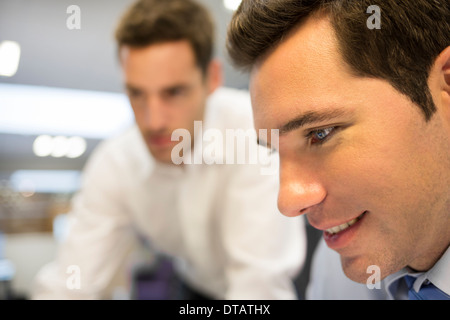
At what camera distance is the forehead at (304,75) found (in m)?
0.58

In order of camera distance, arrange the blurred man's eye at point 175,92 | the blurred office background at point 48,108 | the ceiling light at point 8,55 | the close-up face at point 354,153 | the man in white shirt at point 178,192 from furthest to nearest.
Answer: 1. the blurred office background at point 48,108
2. the ceiling light at point 8,55
3. the blurred man's eye at point 175,92
4. the man in white shirt at point 178,192
5. the close-up face at point 354,153

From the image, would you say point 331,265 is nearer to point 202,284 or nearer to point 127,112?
point 202,284

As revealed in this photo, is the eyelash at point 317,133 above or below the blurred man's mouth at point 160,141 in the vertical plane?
below

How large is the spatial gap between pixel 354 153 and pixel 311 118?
8 cm

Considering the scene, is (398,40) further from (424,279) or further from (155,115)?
(155,115)

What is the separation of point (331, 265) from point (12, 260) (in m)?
3.73

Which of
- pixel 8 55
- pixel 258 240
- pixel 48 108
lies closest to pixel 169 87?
pixel 258 240

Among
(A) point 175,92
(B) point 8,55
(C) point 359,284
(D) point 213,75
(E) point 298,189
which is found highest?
(B) point 8,55

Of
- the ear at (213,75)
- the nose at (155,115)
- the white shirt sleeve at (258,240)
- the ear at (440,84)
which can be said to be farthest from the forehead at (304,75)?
the ear at (213,75)

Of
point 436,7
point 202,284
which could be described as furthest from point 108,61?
point 436,7

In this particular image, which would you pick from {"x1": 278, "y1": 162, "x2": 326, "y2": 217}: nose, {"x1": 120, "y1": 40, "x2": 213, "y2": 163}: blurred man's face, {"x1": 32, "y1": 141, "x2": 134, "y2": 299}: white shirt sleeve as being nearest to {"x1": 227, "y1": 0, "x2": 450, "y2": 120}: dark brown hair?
{"x1": 278, "y1": 162, "x2": 326, "y2": 217}: nose

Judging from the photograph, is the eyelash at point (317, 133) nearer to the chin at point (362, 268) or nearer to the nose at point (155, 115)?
the chin at point (362, 268)

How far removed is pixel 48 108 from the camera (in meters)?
3.85

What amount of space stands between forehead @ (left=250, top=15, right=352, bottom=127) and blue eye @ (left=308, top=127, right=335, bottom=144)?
4 centimetres
